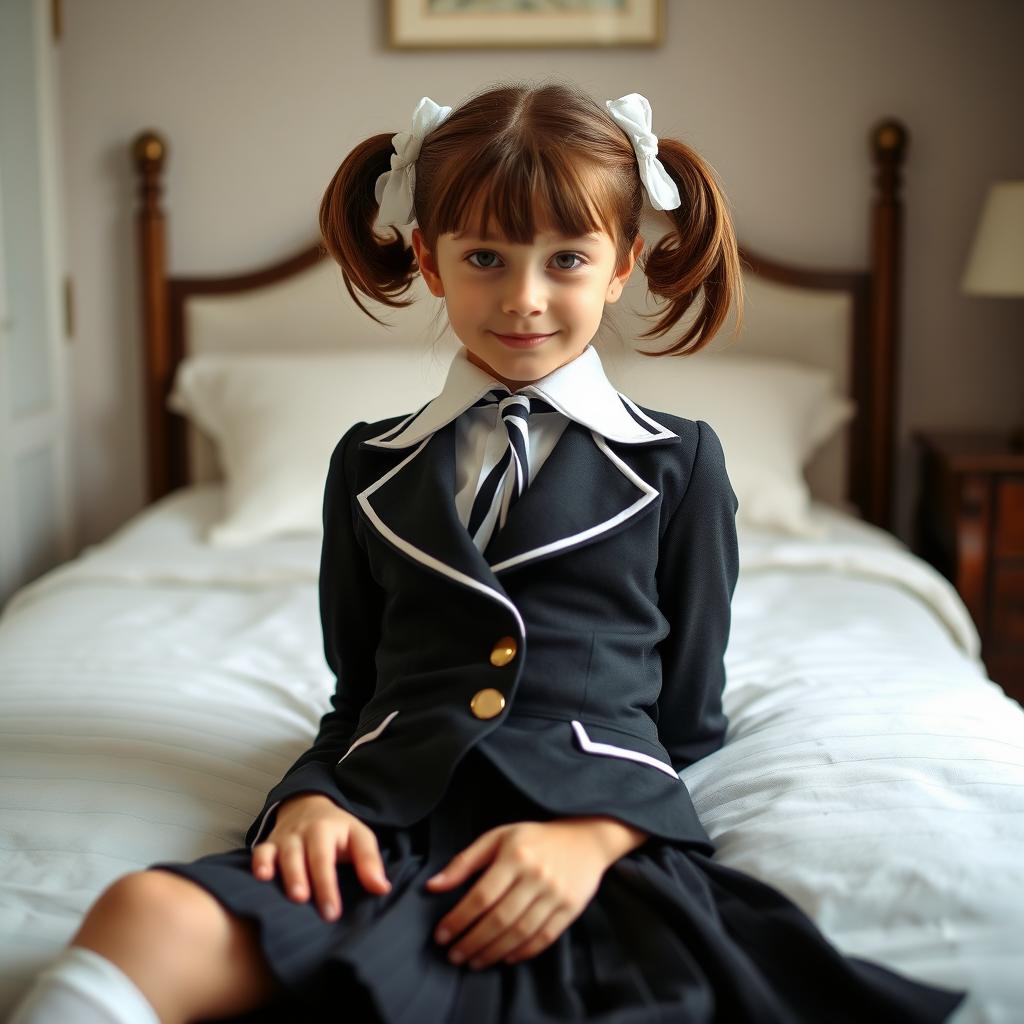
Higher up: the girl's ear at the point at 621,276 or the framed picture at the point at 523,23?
the framed picture at the point at 523,23

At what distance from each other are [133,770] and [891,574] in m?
1.35

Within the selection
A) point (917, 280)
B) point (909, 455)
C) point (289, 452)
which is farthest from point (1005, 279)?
point (289, 452)

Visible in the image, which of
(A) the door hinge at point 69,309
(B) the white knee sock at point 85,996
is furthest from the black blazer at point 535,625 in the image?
(A) the door hinge at point 69,309

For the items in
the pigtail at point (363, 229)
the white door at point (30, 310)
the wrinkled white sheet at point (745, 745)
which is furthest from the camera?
the white door at point (30, 310)

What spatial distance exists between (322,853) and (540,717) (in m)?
0.23

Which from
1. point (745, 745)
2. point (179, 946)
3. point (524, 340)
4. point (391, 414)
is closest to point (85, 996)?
point (179, 946)

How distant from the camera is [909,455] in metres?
3.01

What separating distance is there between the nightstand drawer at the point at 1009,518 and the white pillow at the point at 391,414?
0.39 meters

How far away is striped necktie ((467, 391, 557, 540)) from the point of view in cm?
112

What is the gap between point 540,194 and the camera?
105cm

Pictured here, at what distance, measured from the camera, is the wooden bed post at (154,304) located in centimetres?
293

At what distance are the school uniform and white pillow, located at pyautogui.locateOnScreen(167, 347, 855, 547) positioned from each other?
1.25m

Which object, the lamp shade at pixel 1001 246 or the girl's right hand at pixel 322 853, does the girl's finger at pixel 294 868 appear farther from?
the lamp shade at pixel 1001 246

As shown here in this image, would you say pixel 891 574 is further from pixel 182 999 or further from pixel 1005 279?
pixel 182 999
